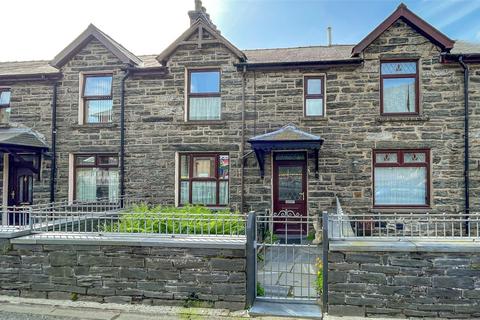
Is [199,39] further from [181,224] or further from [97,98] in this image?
[181,224]

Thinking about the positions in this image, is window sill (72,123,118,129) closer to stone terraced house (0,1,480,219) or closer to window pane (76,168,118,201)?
stone terraced house (0,1,480,219)

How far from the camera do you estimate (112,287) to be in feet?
18.4

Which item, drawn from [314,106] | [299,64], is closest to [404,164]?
[314,106]

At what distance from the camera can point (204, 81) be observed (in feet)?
35.7

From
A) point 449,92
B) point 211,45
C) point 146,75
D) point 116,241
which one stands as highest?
point 211,45

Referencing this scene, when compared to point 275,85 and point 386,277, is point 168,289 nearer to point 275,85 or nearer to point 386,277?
point 386,277

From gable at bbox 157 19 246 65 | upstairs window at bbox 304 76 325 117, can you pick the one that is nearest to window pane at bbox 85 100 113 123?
gable at bbox 157 19 246 65

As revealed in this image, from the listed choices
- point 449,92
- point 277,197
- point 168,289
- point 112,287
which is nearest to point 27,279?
point 112,287

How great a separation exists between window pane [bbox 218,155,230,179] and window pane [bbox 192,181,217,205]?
39 centimetres

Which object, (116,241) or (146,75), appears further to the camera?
(146,75)

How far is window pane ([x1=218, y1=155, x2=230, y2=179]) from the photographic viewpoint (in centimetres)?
1063

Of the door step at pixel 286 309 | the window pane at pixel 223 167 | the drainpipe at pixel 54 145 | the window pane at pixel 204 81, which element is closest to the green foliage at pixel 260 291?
the door step at pixel 286 309

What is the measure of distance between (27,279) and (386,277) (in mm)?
6393

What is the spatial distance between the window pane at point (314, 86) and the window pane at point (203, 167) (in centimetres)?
404
